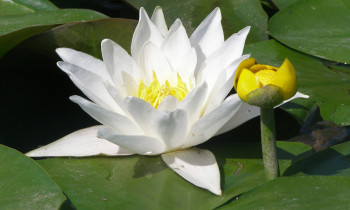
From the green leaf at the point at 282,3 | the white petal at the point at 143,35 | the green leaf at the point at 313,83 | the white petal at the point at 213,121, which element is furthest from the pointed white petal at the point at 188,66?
the green leaf at the point at 282,3

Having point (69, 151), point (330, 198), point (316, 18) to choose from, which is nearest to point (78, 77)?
point (69, 151)

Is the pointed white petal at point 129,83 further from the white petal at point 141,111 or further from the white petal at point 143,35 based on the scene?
the white petal at point 141,111

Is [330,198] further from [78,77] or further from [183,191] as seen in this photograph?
[78,77]

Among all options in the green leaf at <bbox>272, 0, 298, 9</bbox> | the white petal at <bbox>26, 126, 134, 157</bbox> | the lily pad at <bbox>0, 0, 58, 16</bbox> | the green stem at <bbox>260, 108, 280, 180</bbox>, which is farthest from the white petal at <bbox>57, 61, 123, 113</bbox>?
the green leaf at <bbox>272, 0, 298, 9</bbox>

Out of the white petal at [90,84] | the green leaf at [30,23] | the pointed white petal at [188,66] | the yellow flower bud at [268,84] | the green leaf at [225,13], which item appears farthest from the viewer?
the green leaf at [225,13]

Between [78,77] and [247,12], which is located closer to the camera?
[78,77]
